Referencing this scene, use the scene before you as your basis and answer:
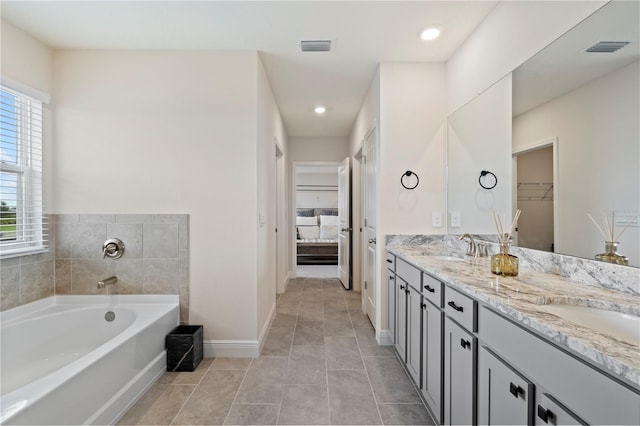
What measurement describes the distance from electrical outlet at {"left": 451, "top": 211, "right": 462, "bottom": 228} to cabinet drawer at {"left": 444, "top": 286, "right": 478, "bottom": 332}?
116 cm

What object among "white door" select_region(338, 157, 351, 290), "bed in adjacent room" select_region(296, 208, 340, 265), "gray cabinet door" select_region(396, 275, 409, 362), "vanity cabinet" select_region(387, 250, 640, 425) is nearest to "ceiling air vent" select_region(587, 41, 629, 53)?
"vanity cabinet" select_region(387, 250, 640, 425)

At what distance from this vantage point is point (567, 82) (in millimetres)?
1374

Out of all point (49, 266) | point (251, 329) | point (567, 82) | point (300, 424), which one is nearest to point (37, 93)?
point (49, 266)

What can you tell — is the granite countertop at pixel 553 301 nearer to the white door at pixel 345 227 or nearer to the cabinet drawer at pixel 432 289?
the cabinet drawer at pixel 432 289

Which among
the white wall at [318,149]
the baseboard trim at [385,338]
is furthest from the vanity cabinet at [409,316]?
the white wall at [318,149]

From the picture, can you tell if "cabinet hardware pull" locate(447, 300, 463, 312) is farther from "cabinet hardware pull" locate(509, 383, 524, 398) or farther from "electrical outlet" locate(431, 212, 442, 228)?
"electrical outlet" locate(431, 212, 442, 228)

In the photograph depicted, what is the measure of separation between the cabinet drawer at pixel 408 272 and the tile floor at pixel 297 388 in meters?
0.74

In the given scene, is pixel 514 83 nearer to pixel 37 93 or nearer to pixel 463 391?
pixel 463 391

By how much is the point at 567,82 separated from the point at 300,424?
7.53 feet

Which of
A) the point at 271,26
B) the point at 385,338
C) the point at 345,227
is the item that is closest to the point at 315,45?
the point at 271,26

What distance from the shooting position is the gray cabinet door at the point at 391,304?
2373 millimetres

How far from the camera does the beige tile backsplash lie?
240cm

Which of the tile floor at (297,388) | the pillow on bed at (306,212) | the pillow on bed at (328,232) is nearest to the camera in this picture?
the tile floor at (297,388)

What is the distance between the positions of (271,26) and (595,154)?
2122 mm
